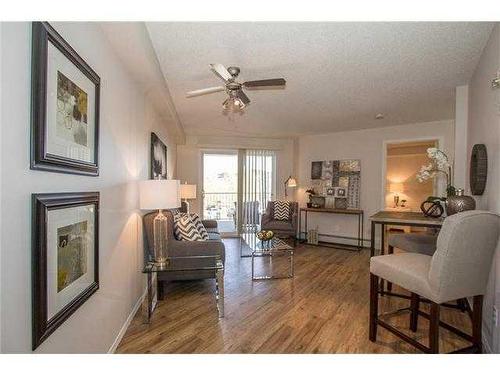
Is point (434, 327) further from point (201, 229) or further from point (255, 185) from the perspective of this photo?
point (255, 185)

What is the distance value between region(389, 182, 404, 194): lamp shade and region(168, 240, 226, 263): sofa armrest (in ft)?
18.2

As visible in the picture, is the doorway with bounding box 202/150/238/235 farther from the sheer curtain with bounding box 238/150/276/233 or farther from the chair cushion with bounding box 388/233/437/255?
the chair cushion with bounding box 388/233/437/255

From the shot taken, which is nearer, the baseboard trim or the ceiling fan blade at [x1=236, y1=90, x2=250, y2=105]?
the baseboard trim

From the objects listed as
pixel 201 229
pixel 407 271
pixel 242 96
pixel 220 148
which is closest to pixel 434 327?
pixel 407 271

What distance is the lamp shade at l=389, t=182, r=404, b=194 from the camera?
639 centimetres

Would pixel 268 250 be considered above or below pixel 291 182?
below

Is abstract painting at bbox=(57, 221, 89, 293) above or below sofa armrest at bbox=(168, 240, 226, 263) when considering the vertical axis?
above

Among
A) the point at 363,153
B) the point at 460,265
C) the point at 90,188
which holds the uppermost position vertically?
the point at 363,153

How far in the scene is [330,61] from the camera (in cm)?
227

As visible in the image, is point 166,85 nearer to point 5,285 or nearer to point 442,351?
point 5,285

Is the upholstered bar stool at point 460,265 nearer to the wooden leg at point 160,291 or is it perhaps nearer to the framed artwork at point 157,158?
the wooden leg at point 160,291

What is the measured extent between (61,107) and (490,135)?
2790 millimetres

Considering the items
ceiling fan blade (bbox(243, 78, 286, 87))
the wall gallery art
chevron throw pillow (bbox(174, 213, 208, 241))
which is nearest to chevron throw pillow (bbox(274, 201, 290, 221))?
the wall gallery art
